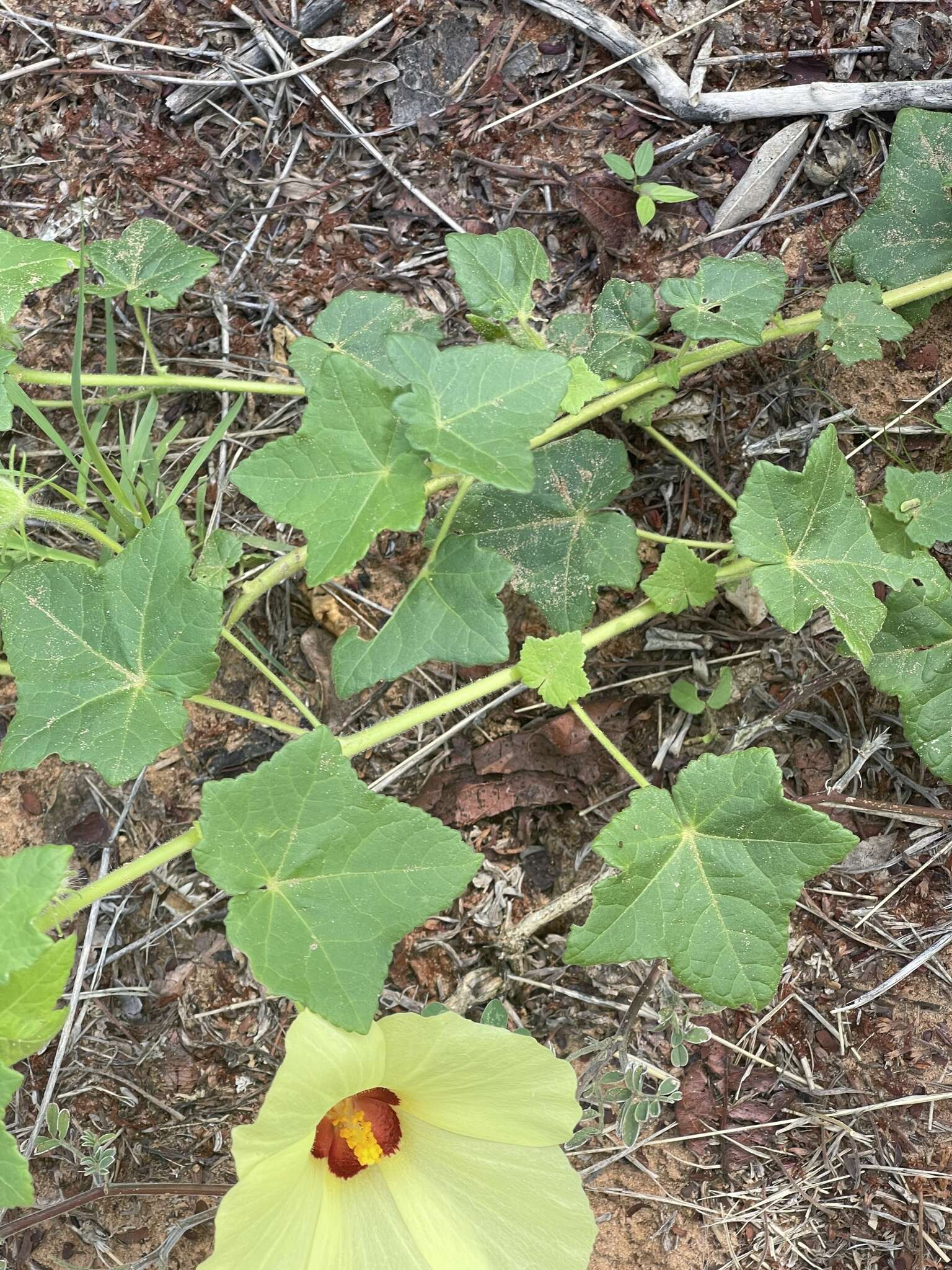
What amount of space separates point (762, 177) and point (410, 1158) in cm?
237

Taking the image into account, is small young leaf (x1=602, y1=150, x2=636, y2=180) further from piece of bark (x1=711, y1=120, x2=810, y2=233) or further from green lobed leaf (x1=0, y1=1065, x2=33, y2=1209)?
green lobed leaf (x1=0, y1=1065, x2=33, y2=1209)

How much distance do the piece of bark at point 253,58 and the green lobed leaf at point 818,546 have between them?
5.37ft

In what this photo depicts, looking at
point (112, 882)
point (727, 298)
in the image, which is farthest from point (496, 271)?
point (112, 882)

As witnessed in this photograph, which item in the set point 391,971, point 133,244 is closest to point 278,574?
point 133,244

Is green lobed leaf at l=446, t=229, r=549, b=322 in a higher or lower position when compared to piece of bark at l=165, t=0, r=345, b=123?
lower

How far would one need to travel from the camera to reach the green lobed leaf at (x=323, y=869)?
1.76 m

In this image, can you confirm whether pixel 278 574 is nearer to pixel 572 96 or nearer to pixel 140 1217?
pixel 572 96

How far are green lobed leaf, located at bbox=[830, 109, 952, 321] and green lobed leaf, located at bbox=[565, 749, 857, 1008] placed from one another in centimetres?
124

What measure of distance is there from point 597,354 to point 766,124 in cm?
81

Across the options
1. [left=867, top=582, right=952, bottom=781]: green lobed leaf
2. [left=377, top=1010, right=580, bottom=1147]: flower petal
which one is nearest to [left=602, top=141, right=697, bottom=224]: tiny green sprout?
[left=867, top=582, right=952, bottom=781]: green lobed leaf

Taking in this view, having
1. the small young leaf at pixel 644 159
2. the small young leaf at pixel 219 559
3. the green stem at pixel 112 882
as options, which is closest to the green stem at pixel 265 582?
the small young leaf at pixel 219 559

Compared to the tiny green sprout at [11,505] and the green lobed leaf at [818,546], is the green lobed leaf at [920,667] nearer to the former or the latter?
the green lobed leaf at [818,546]

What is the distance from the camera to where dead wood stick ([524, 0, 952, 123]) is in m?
2.47

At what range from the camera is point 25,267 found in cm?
214
